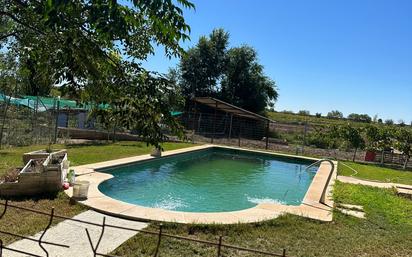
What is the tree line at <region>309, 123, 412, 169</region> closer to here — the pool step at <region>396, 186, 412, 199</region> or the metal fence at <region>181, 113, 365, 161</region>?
the metal fence at <region>181, 113, 365, 161</region>

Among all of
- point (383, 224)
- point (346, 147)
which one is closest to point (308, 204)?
point (383, 224)

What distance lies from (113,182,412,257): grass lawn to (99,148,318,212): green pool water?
2.80m

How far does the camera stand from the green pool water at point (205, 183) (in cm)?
1043

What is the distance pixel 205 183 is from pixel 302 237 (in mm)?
6662

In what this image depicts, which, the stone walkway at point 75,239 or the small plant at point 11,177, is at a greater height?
the small plant at point 11,177

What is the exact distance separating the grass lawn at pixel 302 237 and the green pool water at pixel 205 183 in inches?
110

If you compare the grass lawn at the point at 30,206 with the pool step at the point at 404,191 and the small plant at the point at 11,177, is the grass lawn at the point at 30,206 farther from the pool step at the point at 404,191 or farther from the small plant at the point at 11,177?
the pool step at the point at 404,191

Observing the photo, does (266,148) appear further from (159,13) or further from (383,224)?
(159,13)

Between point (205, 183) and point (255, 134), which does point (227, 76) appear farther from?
point (205, 183)

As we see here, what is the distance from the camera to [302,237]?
6.75 meters

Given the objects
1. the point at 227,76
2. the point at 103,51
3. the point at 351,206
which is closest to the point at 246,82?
the point at 227,76

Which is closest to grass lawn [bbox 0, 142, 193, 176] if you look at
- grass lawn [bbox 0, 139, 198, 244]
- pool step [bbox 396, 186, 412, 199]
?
grass lawn [bbox 0, 139, 198, 244]

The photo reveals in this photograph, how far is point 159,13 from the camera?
2.59m

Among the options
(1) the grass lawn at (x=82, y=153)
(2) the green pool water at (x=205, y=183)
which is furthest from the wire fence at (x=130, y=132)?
(2) the green pool water at (x=205, y=183)
